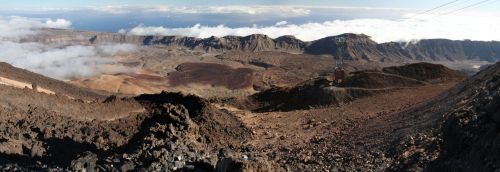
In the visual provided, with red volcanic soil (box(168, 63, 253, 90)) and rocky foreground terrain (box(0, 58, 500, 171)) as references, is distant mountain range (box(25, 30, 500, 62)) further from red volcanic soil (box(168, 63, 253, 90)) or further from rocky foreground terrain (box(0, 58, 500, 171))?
rocky foreground terrain (box(0, 58, 500, 171))

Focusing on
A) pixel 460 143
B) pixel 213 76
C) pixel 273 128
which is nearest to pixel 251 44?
pixel 213 76

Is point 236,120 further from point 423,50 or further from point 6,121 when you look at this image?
point 423,50

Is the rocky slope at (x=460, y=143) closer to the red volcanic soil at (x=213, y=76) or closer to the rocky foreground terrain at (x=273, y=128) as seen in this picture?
the rocky foreground terrain at (x=273, y=128)

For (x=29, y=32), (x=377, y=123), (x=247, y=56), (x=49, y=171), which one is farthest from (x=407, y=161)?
(x=29, y=32)

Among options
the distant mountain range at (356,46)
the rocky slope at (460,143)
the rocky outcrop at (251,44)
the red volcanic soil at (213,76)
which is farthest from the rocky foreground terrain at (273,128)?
the rocky outcrop at (251,44)

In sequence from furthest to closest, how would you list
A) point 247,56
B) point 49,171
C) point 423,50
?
point 423,50 → point 247,56 → point 49,171
